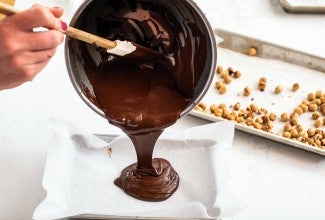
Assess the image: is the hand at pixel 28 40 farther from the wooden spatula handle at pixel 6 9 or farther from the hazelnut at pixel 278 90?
the hazelnut at pixel 278 90

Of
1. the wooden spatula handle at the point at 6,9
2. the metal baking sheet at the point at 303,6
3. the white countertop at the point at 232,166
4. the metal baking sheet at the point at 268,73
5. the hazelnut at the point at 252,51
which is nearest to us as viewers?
the wooden spatula handle at the point at 6,9

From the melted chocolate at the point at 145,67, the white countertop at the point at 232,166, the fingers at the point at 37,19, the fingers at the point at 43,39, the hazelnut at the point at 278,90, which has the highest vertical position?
the fingers at the point at 37,19

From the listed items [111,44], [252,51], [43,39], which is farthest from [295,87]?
[43,39]

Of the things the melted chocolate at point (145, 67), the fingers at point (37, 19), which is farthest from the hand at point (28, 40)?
the melted chocolate at point (145, 67)

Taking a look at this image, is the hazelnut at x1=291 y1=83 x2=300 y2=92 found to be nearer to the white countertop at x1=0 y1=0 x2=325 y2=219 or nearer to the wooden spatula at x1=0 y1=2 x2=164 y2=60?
the white countertop at x1=0 y1=0 x2=325 y2=219

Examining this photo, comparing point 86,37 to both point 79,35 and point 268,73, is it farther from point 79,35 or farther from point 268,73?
point 268,73

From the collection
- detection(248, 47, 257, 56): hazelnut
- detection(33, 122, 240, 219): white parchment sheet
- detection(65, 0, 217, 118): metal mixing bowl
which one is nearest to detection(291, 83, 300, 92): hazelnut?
detection(248, 47, 257, 56): hazelnut

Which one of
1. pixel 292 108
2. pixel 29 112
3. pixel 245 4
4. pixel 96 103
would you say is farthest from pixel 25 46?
pixel 245 4
